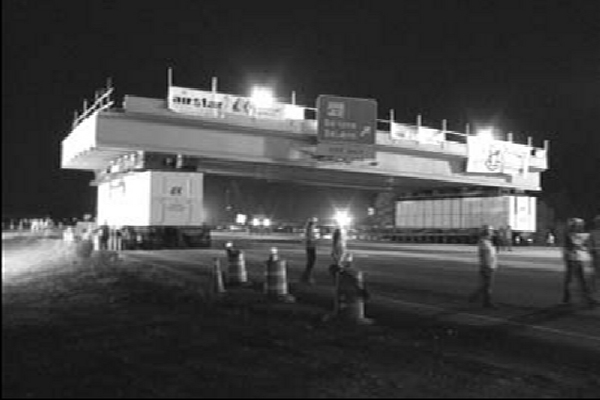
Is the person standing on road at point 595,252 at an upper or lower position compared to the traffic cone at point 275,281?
upper

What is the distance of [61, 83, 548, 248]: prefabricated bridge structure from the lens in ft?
129

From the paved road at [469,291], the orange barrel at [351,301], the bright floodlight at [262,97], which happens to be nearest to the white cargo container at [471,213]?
the bright floodlight at [262,97]

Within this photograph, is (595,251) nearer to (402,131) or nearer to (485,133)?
(402,131)

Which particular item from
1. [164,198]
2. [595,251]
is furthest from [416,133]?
[595,251]

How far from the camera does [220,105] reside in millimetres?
41250

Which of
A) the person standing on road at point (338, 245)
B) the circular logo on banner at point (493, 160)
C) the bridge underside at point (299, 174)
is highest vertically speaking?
the circular logo on banner at point (493, 160)

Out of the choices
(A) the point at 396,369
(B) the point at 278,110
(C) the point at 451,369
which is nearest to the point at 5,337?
(A) the point at 396,369

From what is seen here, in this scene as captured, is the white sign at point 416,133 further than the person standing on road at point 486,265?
Yes

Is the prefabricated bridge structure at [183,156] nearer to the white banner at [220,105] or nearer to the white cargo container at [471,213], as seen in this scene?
the white banner at [220,105]

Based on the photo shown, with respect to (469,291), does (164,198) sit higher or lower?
higher

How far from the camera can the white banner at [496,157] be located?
5175 cm

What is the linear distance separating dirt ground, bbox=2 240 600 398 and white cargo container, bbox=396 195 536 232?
44.7 m

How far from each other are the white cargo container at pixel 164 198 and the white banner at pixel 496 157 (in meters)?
19.4

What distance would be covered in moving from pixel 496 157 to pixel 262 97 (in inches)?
725
